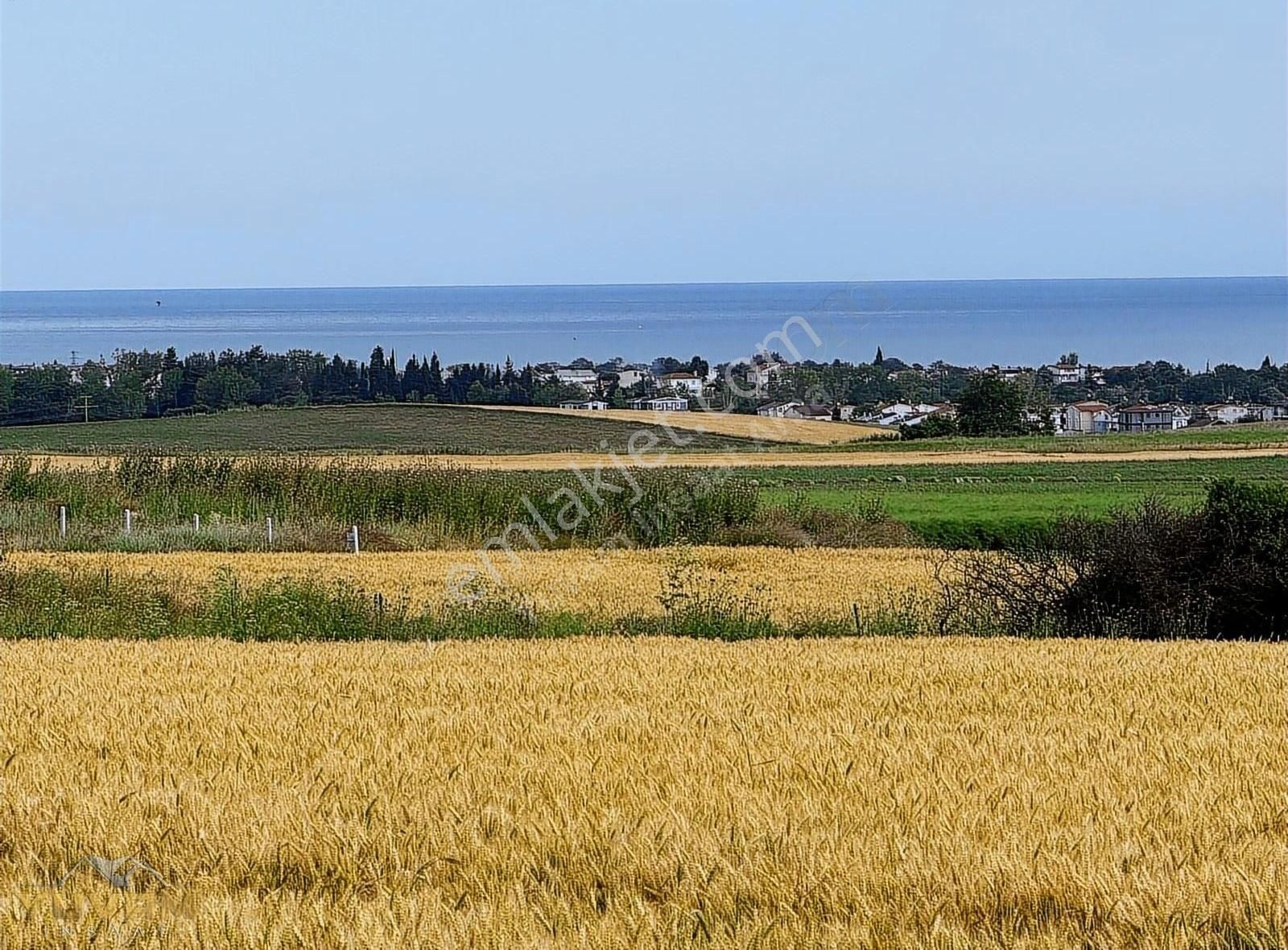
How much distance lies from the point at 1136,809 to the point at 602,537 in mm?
22600

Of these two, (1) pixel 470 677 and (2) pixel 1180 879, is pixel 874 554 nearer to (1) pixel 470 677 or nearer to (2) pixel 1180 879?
(1) pixel 470 677

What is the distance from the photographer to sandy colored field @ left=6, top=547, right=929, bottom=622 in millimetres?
17609

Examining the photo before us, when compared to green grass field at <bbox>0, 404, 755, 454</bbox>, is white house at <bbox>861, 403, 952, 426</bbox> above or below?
above

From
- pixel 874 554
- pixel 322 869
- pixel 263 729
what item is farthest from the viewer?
pixel 874 554

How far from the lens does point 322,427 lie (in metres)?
67.4

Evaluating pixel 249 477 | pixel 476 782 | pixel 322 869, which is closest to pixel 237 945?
pixel 322 869

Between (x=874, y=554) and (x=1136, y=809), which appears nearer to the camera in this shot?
(x=1136, y=809)

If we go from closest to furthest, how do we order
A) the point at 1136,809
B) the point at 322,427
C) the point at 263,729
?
1. the point at 1136,809
2. the point at 263,729
3. the point at 322,427

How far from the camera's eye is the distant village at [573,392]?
75.0 meters

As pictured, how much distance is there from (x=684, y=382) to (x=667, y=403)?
2.52 meters

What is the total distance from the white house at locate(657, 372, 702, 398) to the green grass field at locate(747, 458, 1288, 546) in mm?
21600

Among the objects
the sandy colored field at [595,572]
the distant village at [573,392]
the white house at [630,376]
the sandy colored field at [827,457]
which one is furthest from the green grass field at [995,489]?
the white house at [630,376]

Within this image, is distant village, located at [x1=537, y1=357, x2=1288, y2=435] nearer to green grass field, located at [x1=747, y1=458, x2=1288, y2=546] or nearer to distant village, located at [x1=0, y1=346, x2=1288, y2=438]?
distant village, located at [x1=0, y1=346, x2=1288, y2=438]

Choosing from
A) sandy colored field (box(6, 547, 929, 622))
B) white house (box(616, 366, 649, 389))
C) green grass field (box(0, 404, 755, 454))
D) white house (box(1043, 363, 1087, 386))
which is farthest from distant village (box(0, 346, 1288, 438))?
sandy colored field (box(6, 547, 929, 622))
